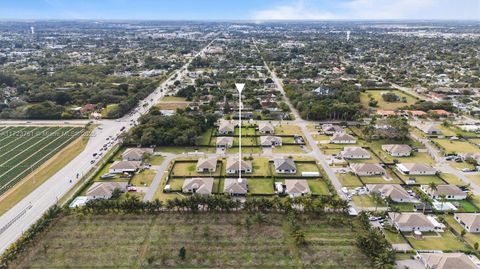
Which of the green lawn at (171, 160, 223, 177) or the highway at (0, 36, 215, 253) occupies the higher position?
the highway at (0, 36, 215, 253)

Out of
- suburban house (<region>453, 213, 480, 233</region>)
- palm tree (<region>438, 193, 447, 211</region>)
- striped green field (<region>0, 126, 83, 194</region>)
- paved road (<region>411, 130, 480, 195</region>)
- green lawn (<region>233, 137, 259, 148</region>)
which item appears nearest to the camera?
suburban house (<region>453, 213, 480, 233</region>)

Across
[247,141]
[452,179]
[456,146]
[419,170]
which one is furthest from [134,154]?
[456,146]

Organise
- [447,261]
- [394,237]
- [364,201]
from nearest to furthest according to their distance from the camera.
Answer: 1. [447,261]
2. [394,237]
3. [364,201]

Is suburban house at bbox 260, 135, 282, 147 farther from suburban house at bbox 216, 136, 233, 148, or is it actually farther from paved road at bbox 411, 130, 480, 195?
paved road at bbox 411, 130, 480, 195

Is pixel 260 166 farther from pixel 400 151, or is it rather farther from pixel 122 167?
pixel 400 151

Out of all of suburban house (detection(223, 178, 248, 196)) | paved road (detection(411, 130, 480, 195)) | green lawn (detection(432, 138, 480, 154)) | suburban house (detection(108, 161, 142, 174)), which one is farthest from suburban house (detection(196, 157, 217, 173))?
green lawn (detection(432, 138, 480, 154))

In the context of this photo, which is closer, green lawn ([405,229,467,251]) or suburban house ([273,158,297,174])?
green lawn ([405,229,467,251])
